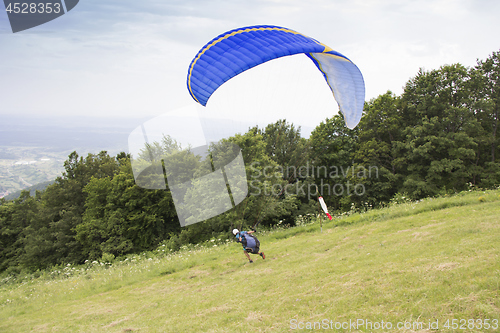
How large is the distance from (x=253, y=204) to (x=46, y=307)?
45.1 ft

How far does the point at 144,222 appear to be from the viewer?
2494 cm

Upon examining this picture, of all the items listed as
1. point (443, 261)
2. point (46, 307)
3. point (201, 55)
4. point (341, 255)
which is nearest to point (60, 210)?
point (46, 307)

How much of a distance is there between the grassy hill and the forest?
6.80m

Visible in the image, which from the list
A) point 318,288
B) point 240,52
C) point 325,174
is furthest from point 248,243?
point 325,174

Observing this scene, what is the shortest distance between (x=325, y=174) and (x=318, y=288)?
86.8 feet

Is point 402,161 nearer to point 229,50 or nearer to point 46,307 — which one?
point 229,50

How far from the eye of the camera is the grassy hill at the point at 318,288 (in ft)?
13.8

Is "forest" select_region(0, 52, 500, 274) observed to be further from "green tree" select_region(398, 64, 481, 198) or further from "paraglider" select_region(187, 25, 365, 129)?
"paraglider" select_region(187, 25, 365, 129)

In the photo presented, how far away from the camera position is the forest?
21766 mm

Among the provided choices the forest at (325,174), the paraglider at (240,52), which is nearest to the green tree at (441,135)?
the forest at (325,174)

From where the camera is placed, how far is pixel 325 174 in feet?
103

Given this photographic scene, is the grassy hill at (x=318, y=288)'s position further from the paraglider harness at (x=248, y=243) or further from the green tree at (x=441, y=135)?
the green tree at (x=441, y=135)

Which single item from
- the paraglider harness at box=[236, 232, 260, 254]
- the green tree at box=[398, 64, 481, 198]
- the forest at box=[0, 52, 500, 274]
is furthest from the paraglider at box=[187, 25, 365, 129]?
the green tree at box=[398, 64, 481, 198]

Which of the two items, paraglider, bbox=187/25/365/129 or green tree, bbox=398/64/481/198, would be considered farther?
green tree, bbox=398/64/481/198
